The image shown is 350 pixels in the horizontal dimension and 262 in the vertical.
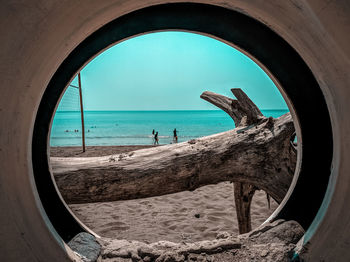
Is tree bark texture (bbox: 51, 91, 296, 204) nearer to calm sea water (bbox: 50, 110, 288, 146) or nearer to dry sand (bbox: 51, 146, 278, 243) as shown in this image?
dry sand (bbox: 51, 146, 278, 243)

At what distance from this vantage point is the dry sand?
349 centimetres

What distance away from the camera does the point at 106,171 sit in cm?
218

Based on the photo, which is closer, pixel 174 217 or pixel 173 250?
pixel 173 250

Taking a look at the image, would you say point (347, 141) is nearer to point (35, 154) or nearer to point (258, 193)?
point (35, 154)

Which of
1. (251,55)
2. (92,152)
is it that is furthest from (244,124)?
(92,152)

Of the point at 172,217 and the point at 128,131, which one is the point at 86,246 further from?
the point at 128,131

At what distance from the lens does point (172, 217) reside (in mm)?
4035

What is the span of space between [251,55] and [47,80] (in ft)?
3.95

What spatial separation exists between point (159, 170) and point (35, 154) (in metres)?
1.17

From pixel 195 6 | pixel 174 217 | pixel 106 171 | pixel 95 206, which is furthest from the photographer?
pixel 95 206

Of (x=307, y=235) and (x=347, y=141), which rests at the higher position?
(x=347, y=141)

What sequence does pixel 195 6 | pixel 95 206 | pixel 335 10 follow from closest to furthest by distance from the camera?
pixel 335 10 → pixel 195 6 → pixel 95 206

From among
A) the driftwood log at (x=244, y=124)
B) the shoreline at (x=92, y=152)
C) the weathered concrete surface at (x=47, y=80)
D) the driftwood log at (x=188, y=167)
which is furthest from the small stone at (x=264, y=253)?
the shoreline at (x=92, y=152)


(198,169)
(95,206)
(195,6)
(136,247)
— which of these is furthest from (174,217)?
(195,6)
